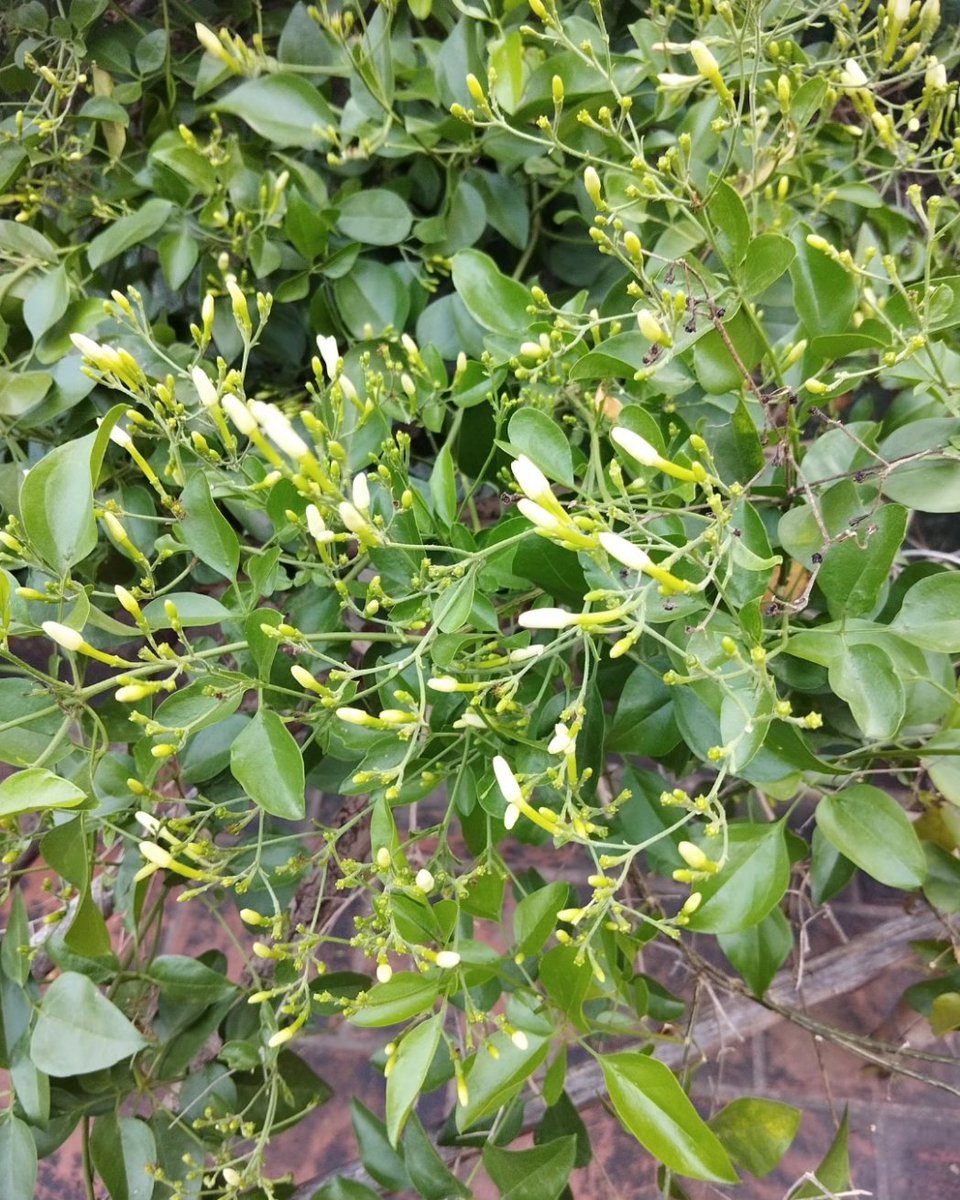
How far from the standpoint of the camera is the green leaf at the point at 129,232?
701mm

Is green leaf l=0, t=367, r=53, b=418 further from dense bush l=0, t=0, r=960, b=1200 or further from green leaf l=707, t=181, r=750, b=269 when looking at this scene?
green leaf l=707, t=181, r=750, b=269

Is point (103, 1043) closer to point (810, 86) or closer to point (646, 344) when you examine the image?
point (646, 344)

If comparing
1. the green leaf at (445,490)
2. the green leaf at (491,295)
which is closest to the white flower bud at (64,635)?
the green leaf at (445,490)

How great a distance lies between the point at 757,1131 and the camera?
2.23ft

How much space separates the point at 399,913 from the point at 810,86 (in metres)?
0.58

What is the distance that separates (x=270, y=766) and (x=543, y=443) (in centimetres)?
23

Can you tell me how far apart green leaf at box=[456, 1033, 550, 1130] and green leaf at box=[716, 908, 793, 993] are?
5.9 inches

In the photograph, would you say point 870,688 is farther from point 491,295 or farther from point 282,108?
point 282,108

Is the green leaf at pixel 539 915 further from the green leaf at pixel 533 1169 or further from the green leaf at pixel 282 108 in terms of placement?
the green leaf at pixel 282 108

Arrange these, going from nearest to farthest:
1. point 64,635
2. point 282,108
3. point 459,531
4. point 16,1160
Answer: point 64,635
point 459,531
point 16,1160
point 282,108

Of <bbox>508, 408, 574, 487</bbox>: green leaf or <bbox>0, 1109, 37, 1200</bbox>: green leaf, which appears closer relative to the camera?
<bbox>508, 408, 574, 487</bbox>: green leaf

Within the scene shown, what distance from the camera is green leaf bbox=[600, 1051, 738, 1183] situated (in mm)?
456

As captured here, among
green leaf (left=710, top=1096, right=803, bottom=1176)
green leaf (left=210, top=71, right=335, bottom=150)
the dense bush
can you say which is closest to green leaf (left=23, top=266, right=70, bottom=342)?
the dense bush

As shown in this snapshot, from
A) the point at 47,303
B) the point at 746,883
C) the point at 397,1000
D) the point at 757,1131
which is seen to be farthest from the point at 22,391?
the point at 757,1131
